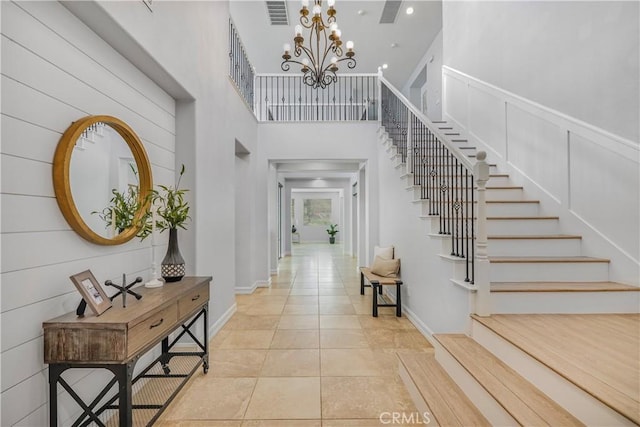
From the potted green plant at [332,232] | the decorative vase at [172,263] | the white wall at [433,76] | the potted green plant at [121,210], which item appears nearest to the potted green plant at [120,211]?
the potted green plant at [121,210]

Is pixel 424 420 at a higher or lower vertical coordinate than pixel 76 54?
lower

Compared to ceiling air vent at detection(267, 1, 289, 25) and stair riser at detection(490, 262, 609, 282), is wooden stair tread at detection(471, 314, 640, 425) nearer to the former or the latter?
stair riser at detection(490, 262, 609, 282)

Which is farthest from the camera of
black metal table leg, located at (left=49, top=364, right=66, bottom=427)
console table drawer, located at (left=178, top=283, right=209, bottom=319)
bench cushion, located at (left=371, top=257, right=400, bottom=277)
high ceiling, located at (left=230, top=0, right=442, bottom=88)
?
high ceiling, located at (left=230, top=0, right=442, bottom=88)

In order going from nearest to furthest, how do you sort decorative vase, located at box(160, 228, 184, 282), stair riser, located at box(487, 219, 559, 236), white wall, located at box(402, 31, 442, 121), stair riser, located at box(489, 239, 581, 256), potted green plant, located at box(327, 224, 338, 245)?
1. decorative vase, located at box(160, 228, 184, 282)
2. stair riser, located at box(489, 239, 581, 256)
3. stair riser, located at box(487, 219, 559, 236)
4. white wall, located at box(402, 31, 442, 121)
5. potted green plant, located at box(327, 224, 338, 245)

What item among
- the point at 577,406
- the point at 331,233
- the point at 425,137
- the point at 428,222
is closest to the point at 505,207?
the point at 428,222

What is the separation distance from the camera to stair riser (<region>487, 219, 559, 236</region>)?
10.5ft

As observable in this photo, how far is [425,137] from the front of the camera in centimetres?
361

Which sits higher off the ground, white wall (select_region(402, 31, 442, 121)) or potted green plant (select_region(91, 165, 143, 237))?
white wall (select_region(402, 31, 442, 121))

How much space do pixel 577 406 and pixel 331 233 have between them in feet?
44.5

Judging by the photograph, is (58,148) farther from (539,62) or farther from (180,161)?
(539,62)

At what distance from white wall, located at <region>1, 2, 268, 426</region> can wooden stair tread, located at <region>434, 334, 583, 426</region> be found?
2370mm

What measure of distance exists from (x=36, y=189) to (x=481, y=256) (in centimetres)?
285

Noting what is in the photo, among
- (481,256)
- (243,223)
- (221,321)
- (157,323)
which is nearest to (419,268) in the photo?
(481,256)
